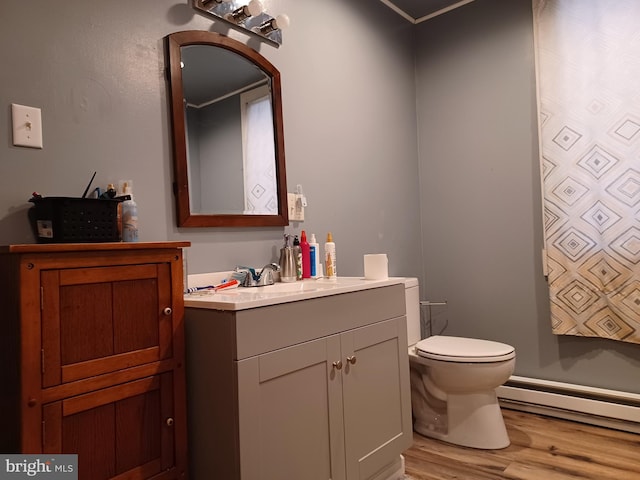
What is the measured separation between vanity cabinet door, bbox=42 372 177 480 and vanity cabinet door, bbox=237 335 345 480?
0.21 m

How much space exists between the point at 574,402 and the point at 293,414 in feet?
5.82

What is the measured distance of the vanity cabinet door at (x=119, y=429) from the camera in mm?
959

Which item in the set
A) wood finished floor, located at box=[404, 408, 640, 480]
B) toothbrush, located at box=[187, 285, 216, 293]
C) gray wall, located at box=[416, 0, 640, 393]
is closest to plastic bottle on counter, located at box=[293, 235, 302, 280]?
toothbrush, located at box=[187, 285, 216, 293]

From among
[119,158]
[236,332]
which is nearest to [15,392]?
[236,332]

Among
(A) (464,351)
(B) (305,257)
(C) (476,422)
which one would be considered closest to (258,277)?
(B) (305,257)

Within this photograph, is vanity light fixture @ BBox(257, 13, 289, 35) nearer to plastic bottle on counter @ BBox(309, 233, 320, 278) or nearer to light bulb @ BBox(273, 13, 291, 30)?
light bulb @ BBox(273, 13, 291, 30)

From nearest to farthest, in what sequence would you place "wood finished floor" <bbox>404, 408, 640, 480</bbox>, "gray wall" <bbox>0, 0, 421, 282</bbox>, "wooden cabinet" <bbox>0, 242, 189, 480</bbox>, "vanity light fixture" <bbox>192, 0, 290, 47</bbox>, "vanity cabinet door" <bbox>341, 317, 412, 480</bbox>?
"wooden cabinet" <bbox>0, 242, 189, 480</bbox> < "gray wall" <bbox>0, 0, 421, 282</bbox> < "vanity cabinet door" <bbox>341, 317, 412, 480</bbox> < "vanity light fixture" <bbox>192, 0, 290, 47</bbox> < "wood finished floor" <bbox>404, 408, 640, 480</bbox>

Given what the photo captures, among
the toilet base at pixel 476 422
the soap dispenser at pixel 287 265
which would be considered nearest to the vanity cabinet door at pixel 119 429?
the soap dispenser at pixel 287 265

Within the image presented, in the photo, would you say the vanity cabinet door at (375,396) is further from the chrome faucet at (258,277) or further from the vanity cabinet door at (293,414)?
the chrome faucet at (258,277)

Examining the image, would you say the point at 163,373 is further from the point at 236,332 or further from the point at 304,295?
the point at 304,295

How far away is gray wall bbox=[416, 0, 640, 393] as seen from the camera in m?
2.44

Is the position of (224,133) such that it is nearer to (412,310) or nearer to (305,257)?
(305,257)

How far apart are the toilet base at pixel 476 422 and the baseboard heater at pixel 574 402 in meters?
0.44

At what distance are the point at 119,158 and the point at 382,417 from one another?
1.29 meters
